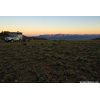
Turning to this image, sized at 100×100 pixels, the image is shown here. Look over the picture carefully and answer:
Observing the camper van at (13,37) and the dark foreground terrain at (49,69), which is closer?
the dark foreground terrain at (49,69)

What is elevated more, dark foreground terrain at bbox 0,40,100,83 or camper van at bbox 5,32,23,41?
camper van at bbox 5,32,23,41

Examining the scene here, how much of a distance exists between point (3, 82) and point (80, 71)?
4.05 meters

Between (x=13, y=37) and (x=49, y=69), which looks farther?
(x=13, y=37)

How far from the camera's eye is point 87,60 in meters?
13.5

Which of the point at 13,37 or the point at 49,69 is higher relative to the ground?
the point at 13,37

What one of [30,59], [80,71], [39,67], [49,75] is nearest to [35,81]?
[49,75]

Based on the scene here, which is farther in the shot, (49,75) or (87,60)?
(87,60)

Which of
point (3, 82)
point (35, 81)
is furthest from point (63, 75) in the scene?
point (3, 82)

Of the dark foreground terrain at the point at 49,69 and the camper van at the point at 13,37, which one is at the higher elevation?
the camper van at the point at 13,37

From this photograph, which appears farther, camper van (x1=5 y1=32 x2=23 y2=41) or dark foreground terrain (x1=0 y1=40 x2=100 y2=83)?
camper van (x1=5 y1=32 x2=23 y2=41)

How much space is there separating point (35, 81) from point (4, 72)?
2.07 m
